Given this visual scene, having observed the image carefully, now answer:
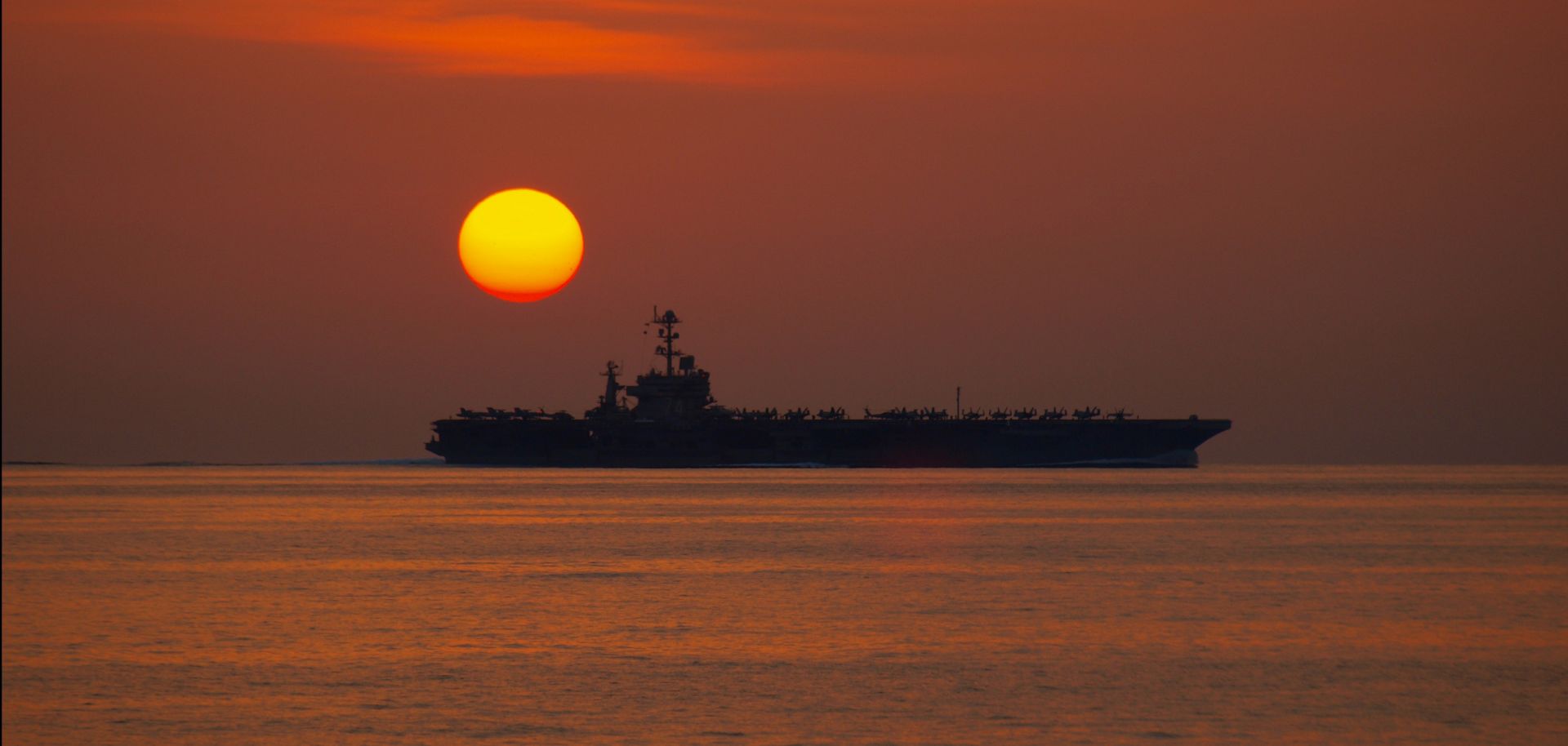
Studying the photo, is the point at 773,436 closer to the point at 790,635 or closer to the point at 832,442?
the point at 832,442

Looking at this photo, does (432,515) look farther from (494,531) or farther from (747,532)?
(747,532)

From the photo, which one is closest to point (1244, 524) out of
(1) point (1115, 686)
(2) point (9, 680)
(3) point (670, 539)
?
(3) point (670, 539)

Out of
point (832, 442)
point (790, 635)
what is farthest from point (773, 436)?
point (790, 635)

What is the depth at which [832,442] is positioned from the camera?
111062 mm

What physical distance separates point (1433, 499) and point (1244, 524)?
35370 millimetres

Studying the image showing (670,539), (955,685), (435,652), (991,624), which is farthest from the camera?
(670,539)

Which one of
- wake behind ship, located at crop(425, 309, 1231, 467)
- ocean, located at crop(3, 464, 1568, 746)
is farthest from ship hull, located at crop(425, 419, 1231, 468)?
ocean, located at crop(3, 464, 1568, 746)

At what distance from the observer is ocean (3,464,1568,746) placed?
19641 millimetres

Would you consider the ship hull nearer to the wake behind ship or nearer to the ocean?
the wake behind ship

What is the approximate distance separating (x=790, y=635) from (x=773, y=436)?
82.6 metres

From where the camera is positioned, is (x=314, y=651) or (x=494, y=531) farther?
(x=494, y=531)

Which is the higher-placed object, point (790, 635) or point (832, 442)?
point (832, 442)

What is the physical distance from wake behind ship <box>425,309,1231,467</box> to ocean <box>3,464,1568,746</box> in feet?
153

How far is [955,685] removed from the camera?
71.8 feet
